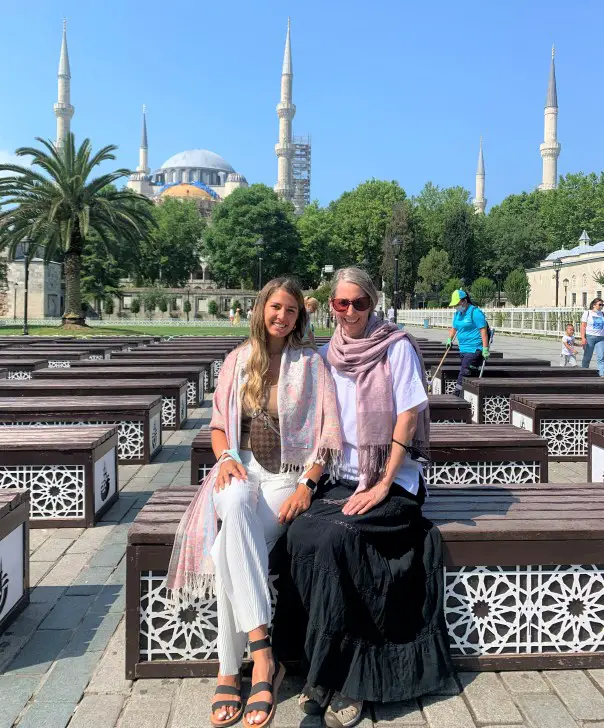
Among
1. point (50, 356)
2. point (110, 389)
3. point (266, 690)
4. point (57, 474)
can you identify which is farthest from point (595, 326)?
point (266, 690)

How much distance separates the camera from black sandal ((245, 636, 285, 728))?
252cm

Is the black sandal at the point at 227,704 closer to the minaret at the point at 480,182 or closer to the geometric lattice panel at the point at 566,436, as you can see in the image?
the geometric lattice panel at the point at 566,436

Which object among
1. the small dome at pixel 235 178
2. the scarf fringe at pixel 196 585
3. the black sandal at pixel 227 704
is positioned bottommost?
the black sandal at pixel 227 704

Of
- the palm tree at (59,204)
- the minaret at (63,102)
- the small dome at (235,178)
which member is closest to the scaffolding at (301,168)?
the small dome at (235,178)

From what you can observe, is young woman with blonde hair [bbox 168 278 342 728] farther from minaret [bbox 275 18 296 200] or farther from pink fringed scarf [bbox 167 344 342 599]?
minaret [bbox 275 18 296 200]

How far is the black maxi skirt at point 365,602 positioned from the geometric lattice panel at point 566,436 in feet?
15.7

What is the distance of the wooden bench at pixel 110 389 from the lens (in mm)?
7809

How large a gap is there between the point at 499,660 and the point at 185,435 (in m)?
6.15

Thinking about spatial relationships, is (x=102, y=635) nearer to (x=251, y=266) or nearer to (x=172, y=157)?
(x=251, y=266)

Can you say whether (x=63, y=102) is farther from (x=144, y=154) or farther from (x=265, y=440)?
(x=265, y=440)

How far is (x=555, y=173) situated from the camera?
95312 mm

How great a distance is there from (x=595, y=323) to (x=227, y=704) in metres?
13.0

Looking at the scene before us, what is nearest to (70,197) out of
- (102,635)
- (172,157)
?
(102,635)

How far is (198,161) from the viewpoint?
142 m
